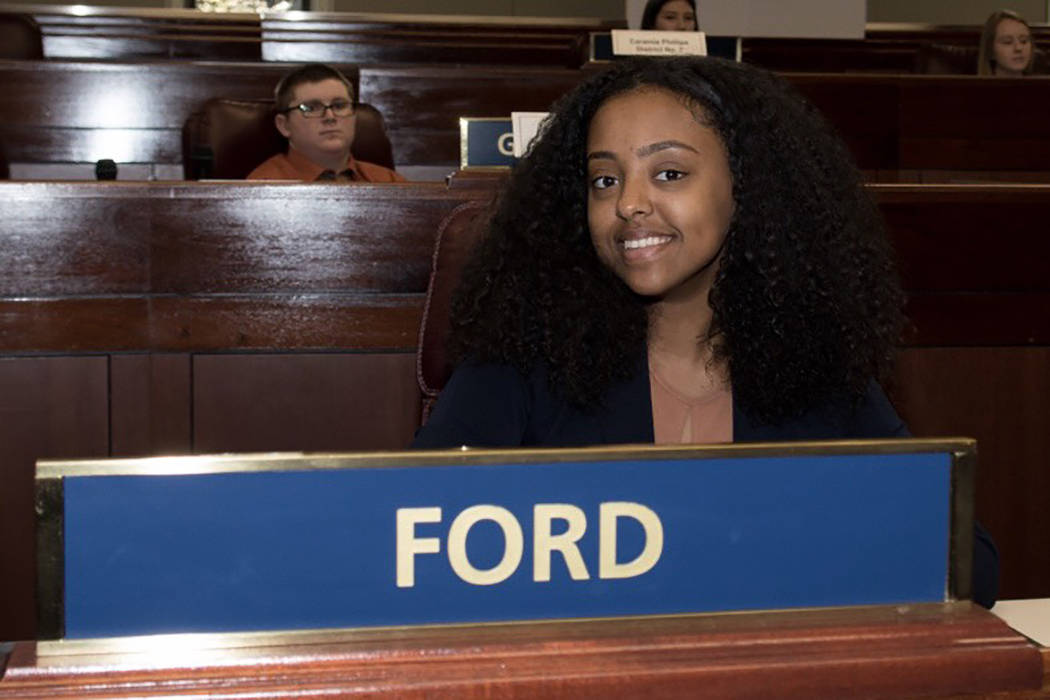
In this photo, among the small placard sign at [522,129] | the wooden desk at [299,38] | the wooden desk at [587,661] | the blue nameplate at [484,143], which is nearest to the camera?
the wooden desk at [587,661]

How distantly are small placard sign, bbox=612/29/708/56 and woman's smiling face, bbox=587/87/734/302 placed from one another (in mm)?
2205

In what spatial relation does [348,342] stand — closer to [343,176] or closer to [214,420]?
[214,420]

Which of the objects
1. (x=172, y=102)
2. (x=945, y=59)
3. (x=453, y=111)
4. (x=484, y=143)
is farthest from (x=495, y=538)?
(x=945, y=59)

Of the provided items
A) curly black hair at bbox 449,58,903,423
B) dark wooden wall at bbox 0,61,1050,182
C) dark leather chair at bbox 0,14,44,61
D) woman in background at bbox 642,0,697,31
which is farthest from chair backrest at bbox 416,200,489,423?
dark leather chair at bbox 0,14,44,61

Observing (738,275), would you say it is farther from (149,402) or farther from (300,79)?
(300,79)

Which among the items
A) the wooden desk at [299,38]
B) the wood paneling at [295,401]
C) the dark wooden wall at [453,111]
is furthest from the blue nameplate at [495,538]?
the wooden desk at [299,38]

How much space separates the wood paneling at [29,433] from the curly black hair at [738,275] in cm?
96

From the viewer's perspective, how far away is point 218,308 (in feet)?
6.86

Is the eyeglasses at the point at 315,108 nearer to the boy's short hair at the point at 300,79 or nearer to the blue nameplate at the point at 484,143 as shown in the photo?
the boy's short hair at the point at 300,79

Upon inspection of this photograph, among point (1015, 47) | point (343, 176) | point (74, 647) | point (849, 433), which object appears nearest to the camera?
point (74, 647)

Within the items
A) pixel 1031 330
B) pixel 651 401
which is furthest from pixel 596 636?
pixel 1031 330

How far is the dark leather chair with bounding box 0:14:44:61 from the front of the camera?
4.59 m

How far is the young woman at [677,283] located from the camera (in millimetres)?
1266

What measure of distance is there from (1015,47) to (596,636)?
4.57 m
